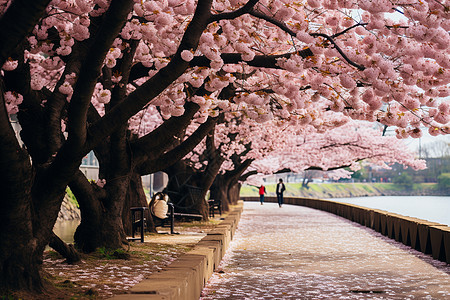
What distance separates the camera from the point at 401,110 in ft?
33.9

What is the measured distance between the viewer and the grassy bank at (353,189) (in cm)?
10388

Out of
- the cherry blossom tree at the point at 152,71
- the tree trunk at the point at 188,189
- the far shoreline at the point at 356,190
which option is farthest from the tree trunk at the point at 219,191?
the far shoreline at the point at 356,190

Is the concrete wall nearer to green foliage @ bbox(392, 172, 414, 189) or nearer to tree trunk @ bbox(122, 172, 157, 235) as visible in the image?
tree trunk @ bbox(122, 172, 157, 235)

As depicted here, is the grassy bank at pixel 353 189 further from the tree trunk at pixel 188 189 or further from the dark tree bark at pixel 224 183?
the tree trunk at pixel 188 189

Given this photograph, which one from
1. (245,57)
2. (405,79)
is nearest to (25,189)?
(245,57)

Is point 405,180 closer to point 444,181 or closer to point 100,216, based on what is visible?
point 444,181

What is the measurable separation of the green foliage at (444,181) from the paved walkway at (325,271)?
94.5 metres

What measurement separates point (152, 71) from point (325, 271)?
4728 millimetres

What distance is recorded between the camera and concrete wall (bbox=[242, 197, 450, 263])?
A: 12.0m

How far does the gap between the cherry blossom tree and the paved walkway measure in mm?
2522

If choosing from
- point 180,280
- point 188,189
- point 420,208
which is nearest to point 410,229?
point 188,189

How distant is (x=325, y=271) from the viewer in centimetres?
1020

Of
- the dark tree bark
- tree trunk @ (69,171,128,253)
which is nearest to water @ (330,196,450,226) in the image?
the dark tree bark

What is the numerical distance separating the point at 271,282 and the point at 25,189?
430 centimetres
